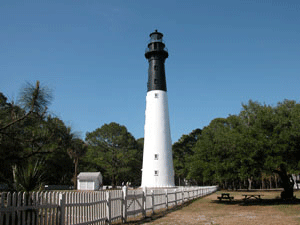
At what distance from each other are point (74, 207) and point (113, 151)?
4288 cm

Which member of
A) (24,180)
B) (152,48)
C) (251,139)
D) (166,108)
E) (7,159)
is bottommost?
(24,180)

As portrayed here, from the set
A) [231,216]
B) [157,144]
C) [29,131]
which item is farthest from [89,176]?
[29,131]

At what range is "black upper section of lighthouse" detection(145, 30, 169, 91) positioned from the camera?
3002 cm

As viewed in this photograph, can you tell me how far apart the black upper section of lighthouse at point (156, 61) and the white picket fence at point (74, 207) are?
16.7 meters

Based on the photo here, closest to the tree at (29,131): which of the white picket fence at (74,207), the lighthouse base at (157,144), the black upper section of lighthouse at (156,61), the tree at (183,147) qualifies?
the white picket fence at (74,207)

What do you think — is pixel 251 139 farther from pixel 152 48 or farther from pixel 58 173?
pixel 58 173

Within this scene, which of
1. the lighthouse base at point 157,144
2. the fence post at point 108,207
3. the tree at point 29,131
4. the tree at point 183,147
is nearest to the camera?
the tree at point 29,131

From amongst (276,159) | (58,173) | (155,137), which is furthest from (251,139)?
(58,173)

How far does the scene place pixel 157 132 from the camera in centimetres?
2872

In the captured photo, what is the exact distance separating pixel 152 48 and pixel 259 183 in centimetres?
4626

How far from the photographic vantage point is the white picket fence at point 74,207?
627cm

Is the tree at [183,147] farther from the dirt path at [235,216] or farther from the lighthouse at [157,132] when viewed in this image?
the dirt path at [235,216]

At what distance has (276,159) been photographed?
55.0 ft

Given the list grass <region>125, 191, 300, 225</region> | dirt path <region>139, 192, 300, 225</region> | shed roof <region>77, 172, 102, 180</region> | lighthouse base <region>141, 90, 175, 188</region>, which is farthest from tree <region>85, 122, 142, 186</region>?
dirt path <region>139, 192, 300, 225</region>
